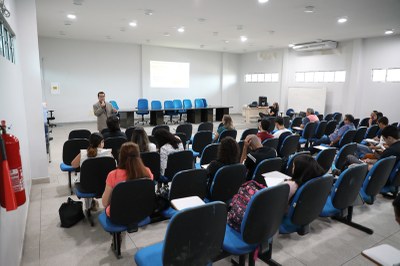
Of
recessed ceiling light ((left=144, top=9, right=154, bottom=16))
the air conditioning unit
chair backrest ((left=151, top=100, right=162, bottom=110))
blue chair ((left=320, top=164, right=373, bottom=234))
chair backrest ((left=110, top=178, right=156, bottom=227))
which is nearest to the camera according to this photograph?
chair backrest ((left=110, top=178, right=156, bottom=227))

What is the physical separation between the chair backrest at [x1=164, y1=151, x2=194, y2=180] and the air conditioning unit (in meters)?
9.37

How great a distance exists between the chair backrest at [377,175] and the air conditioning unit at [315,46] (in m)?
8.85

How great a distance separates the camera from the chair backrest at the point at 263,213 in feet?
6.47

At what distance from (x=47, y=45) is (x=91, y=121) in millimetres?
3449

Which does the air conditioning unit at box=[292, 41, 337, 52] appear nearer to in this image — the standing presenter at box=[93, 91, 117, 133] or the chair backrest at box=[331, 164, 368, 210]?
the standing presenter at box=[93, 91, 117, 133]

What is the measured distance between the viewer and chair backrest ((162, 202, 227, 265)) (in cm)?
162

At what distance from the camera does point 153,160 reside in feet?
11.5

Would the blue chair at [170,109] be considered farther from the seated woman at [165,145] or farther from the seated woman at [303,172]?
the seated woman at [303,172]

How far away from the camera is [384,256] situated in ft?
5.29

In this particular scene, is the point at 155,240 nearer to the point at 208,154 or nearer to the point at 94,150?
the point at 94,150

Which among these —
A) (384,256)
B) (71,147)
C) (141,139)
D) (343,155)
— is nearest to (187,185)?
(141,139)

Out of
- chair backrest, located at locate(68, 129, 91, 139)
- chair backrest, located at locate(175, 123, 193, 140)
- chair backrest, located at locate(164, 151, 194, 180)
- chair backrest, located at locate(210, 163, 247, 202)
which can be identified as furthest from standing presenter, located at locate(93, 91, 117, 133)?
chair backrest, located at locate(210, 163, 247, 202)

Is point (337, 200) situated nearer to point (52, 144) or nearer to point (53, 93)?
point (52, 144)

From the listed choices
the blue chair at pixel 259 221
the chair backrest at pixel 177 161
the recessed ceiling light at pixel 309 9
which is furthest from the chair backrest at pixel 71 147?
the recessed ceiling light at pixel 309 9
